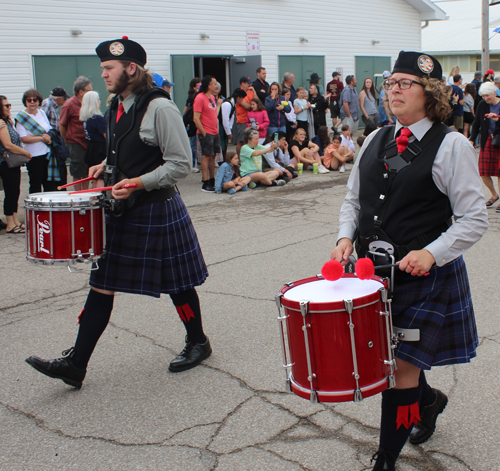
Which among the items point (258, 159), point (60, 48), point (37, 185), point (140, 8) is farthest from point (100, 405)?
point (140, 8)

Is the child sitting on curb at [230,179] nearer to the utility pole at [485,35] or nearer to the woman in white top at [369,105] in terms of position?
the woman in white top at [369,105]

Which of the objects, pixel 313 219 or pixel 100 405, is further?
pixel 313 219

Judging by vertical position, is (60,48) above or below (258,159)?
above

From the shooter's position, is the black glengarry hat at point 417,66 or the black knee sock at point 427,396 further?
the black knee sock at point 427,396

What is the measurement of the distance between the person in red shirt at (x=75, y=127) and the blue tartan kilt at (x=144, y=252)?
5257 mm

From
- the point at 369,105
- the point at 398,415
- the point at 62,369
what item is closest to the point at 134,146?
the point at 62,369

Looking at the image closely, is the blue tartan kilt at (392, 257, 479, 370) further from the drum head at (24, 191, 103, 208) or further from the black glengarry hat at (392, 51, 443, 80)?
the drum head at (24, 191, 103, 208)

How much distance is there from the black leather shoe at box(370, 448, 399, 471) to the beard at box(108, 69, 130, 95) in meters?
2.30

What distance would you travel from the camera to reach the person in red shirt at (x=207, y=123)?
10336 millimetres

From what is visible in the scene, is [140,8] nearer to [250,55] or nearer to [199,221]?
[250,55]

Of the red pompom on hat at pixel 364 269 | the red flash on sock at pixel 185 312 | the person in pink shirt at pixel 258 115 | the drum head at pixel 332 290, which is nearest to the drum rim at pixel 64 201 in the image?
the red flash on sock at pixel 185 312

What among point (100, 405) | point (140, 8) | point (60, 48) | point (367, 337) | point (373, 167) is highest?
point (140, 8)

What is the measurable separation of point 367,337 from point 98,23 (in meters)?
13.8

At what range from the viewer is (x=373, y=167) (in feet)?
8.00
